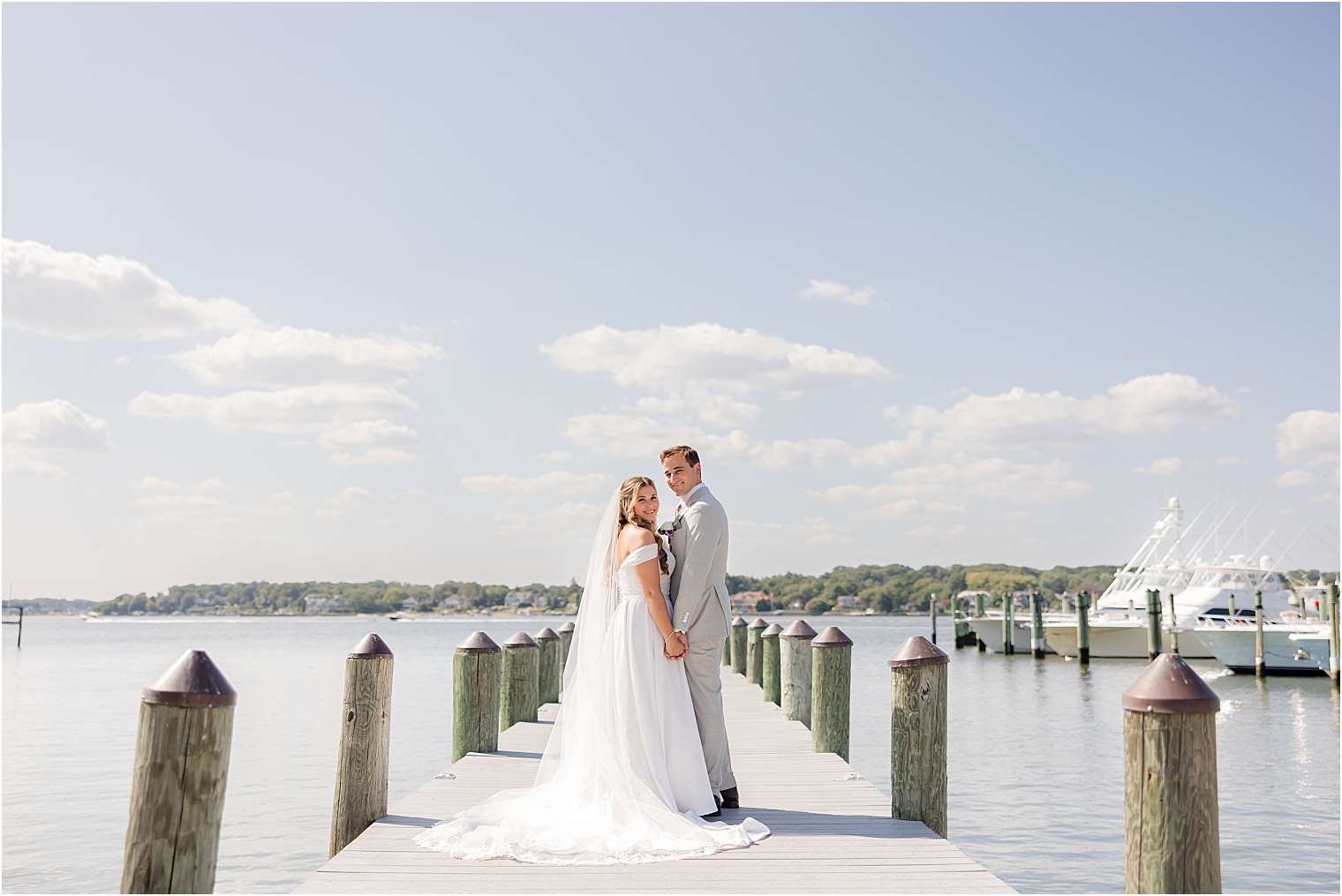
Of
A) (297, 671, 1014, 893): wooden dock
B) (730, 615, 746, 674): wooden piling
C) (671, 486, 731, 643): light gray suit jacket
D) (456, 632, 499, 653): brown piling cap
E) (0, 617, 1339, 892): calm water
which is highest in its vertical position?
(671, 486, 731, 643): light gray suit jacket

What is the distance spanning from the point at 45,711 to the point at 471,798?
24798 mm

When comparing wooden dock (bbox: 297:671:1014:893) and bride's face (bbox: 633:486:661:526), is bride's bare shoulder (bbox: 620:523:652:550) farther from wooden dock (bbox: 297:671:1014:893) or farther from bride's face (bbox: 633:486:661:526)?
wooden dock (bbox: 297:671:1014:893)

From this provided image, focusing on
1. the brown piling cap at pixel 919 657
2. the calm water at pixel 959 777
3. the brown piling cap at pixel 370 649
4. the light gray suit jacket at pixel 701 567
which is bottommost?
the calm water at pixel 959 777

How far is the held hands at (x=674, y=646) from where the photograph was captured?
257 inches

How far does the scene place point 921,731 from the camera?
250 inches

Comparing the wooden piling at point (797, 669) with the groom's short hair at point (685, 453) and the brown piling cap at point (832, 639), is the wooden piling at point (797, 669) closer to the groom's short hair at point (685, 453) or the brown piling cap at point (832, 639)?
the brown piling cap at point (832, 639)

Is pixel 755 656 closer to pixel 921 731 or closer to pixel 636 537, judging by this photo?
pixel 921 731

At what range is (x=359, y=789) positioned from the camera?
641 cm

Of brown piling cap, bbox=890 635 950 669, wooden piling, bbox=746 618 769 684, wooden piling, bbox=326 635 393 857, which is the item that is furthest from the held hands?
wooden piling, bbox=746 618 769 684

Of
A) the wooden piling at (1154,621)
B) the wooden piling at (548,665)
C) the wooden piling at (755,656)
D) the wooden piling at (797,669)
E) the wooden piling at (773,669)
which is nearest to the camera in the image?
the wooden piling at (797,669)

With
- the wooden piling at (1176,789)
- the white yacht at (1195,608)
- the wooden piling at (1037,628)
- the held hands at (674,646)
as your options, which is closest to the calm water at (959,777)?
the held hands at (674,646)

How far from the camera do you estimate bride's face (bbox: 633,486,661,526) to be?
661 cm

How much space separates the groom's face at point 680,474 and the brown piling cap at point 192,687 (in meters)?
3.12

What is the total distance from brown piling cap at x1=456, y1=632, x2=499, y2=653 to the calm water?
2673 mm
